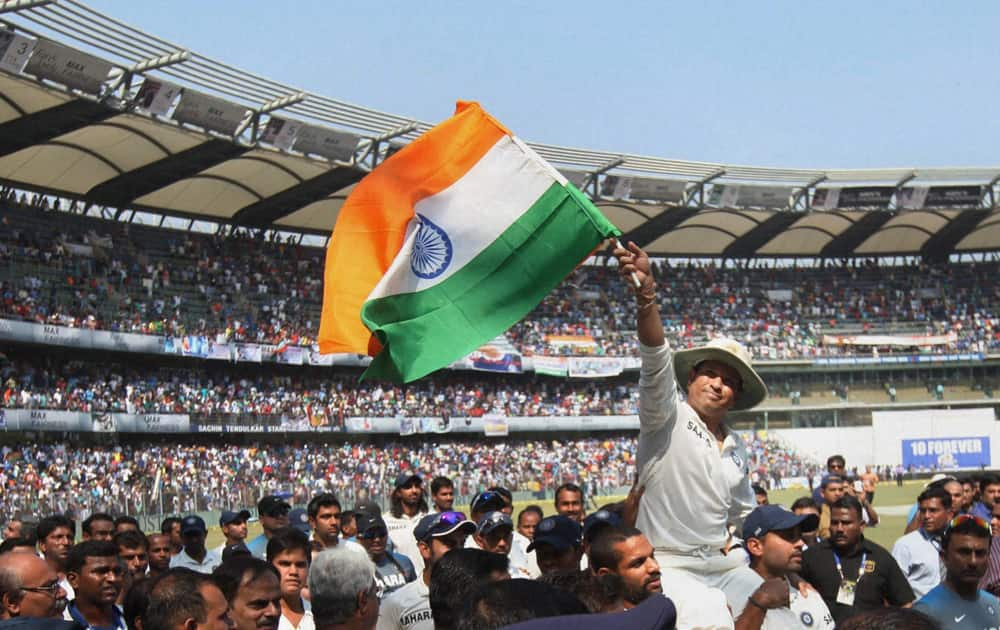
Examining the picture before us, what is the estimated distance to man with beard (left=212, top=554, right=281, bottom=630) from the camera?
16.4 feet

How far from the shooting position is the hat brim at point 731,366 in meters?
5.11

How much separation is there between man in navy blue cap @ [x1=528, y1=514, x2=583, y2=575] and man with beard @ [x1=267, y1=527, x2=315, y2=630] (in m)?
1.27

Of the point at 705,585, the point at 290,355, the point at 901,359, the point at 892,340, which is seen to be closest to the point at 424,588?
the point at 705,585

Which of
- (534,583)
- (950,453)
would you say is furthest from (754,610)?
(950,453)

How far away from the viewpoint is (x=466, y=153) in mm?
7512

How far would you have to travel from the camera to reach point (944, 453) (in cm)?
5153

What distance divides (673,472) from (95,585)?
138 inches

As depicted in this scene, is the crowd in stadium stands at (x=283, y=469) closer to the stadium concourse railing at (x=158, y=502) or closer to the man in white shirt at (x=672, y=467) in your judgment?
the stadium concourse railing at (x=158, y=502)

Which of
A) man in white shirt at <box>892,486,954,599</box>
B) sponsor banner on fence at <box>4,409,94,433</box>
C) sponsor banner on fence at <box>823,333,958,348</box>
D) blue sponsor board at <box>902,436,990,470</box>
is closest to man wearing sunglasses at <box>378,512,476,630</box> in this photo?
man in white shirt at <box>892,486,954,599</box>

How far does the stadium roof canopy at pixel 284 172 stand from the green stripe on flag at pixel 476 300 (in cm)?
2149

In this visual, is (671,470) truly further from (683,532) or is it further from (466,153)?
(466,153)

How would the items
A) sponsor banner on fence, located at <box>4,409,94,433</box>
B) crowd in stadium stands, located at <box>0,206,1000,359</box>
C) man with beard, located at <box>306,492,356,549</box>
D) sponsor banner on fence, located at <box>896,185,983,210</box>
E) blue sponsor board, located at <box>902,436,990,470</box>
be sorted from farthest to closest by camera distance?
blue sponsor board, located at <box>902,436,990,470</box>
sponsor banner on fence, located at <box>896,185,983,210</box>
crowd in stadium stands, located at <box>0,206,1000,359</box>
sponsor banner on fence, located at <box>4,409,94,433</box>
man with beard, located at <box>306,492,356,549</box>

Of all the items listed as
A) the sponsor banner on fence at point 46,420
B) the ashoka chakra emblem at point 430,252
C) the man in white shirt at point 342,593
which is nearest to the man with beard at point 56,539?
the ashoka chakra emblem at point 430,252

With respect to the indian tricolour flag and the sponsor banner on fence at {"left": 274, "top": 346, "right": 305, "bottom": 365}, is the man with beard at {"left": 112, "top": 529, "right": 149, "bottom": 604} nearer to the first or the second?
the indian tricolour flag
